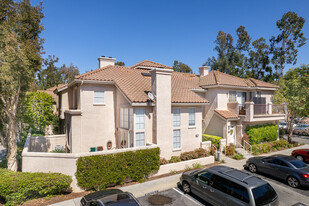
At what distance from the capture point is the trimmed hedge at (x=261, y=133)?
18391 mm

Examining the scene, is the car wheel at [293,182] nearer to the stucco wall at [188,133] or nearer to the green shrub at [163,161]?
the stucco wall at [188,133]

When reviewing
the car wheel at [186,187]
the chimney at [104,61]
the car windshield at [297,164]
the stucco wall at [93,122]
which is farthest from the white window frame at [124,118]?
the car windshield at [297,164]

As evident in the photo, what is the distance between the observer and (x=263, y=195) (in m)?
7.00

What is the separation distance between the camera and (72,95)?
671 inches

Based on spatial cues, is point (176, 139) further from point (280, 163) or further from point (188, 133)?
point (280, 163)

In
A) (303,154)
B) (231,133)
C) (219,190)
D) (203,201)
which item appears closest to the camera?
(219,190)

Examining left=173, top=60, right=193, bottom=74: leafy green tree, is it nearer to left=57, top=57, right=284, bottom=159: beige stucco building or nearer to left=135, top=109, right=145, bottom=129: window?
left=57, top=57, right=284, bottom=159: beige stucco building

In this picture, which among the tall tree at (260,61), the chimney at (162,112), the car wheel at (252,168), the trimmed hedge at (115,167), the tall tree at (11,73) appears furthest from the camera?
the tall tree at (260,61)

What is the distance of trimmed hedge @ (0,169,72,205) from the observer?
822 centimetres

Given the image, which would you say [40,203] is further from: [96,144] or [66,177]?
[96,144]

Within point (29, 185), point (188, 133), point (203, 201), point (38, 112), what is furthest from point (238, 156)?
point (38, 112)

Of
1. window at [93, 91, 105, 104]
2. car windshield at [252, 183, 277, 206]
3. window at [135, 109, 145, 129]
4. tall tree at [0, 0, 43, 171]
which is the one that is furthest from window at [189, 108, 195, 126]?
tall tree at [0, 0, 43, 171]

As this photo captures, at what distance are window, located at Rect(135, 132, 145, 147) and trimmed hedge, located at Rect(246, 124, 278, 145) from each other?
40.3ft

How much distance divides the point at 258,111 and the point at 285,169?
8.87 metres
